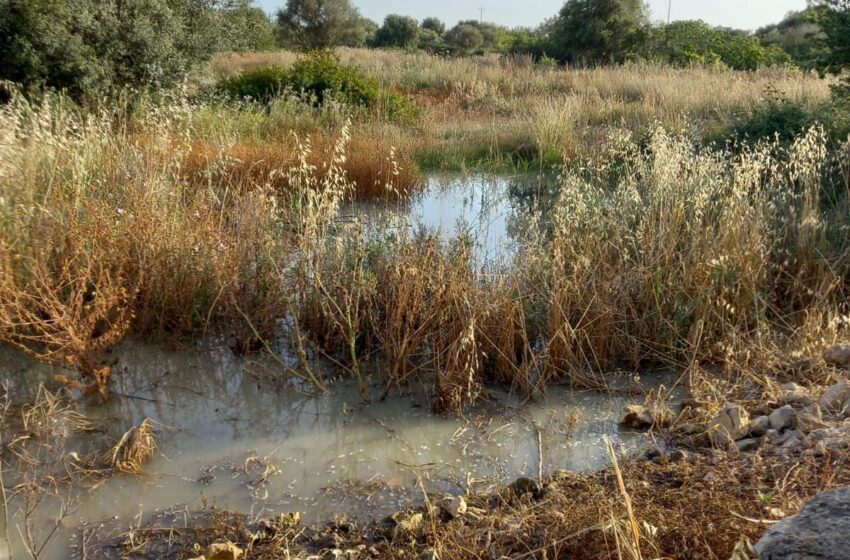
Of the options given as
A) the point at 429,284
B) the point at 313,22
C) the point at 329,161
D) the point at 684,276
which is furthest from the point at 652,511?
the point at 313,22

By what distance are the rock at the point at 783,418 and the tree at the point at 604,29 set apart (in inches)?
899

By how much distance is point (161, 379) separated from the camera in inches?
152

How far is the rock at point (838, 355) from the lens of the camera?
373 cm

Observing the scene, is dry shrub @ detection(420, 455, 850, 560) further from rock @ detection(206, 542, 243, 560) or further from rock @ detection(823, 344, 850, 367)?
rock @ detection(823, 344, 850, 367)

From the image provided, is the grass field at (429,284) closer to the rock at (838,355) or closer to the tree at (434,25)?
the rock at (838,355)

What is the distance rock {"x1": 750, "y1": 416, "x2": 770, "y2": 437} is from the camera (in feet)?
10.3

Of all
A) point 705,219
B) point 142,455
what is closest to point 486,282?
point 705,219

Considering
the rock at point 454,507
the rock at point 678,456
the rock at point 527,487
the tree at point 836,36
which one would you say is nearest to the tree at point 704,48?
the tree at point 836,36

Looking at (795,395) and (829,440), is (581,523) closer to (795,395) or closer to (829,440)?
(829,440)

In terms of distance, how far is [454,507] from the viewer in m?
2.72

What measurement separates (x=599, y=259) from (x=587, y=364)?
0.76 meters

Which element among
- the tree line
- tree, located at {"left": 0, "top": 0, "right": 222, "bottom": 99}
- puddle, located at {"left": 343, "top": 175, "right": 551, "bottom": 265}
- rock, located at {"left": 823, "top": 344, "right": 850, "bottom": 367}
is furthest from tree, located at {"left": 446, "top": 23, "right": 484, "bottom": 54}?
rock, located at {"left": 823, "top": 344, "right": 850, "bottom": 367}

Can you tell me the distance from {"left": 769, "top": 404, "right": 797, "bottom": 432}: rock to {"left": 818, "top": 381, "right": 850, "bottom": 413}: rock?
192 mm

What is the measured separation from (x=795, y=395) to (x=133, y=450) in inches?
122
